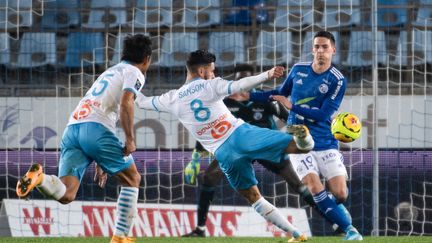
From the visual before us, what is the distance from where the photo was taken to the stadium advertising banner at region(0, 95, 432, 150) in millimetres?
11516

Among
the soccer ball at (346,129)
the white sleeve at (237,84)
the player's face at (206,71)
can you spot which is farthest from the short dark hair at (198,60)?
the soccer ball at (346,129)

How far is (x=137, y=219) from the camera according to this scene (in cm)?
1137

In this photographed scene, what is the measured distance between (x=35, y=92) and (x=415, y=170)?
445 centimetres

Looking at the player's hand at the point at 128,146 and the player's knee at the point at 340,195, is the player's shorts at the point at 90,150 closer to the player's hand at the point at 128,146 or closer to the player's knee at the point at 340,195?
the player's hand at the point at 128,146

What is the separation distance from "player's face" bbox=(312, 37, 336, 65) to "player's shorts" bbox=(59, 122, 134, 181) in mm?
2354

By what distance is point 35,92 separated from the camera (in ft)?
39.3

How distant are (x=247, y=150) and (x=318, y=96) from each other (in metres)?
1.39

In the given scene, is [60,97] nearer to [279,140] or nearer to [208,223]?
[208,223]

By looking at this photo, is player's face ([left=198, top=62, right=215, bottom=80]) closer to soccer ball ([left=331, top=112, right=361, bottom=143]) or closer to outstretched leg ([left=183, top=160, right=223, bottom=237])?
soccer ball ([left=331, top=112, right=361, bottom=143])

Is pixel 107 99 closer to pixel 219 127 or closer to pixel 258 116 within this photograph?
pixel 219 127

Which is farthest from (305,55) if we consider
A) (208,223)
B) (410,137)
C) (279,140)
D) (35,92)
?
(279,140)

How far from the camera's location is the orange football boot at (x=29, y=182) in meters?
7.01

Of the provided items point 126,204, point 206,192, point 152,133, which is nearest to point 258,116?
point 206,192

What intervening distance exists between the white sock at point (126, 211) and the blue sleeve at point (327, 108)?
1.82 m
